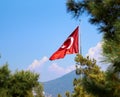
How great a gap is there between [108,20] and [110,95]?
152 centimetres

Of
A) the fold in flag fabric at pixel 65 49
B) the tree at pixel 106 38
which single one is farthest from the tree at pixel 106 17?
the fold in flag fabric at pixel 65 49

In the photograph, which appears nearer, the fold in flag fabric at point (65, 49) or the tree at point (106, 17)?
the tree at point (106, 17)

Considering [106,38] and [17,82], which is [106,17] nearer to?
[106,38]

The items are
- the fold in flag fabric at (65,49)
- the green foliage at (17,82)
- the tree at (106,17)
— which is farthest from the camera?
the green foliage at (17,82)

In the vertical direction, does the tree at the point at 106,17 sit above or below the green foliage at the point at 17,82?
below

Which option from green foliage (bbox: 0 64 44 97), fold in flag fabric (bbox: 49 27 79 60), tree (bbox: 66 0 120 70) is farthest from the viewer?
green foliage (bbox: 0 64 44 97)

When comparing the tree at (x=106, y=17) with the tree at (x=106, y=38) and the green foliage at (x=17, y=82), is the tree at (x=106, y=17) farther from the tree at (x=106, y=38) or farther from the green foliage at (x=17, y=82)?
the green foliage at (x=17, y=82)

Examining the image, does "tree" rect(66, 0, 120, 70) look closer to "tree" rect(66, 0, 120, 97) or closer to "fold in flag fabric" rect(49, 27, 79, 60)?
"tree" rect(66, 0, 120, 97)

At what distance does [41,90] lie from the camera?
211 feet

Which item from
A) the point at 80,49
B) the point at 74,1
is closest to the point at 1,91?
the point at 80,49

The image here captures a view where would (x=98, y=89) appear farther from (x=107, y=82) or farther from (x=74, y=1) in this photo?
(x=74, y=1)

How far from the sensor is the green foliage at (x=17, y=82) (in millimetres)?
28125

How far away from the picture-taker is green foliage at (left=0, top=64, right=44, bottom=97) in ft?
92.3

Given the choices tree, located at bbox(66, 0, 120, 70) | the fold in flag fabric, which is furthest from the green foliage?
tree, located at bbox(66, 0, 120, 70)
